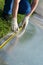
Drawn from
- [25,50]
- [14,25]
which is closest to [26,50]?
[25,50]

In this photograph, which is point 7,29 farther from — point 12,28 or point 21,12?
point 21,12

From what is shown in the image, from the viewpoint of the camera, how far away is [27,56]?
508cm

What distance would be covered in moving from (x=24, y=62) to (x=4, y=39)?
0.75 meters

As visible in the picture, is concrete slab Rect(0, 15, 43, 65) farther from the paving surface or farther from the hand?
the hand

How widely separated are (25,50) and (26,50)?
0.02 meters

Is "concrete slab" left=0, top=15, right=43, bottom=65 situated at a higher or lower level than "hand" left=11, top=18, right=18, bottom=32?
lower

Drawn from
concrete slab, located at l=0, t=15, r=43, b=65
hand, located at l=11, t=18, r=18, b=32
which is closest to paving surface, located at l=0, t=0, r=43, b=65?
concrete slab, located at l=0, t=15, r=43, b=65

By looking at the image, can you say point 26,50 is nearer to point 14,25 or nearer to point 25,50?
point 25,50

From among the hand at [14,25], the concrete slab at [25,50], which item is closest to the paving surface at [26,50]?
the concrete slab at [25,50]

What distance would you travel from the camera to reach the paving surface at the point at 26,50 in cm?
487

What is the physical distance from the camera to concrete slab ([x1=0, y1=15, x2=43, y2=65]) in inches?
192

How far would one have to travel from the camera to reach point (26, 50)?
17.3 feet

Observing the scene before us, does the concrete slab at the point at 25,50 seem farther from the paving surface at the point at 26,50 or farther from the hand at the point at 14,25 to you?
the hand at the point at 14,25

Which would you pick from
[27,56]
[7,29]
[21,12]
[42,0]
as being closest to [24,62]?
[27,56]
